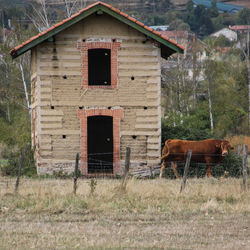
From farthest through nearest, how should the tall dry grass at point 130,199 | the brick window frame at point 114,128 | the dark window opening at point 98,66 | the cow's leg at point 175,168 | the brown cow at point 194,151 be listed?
the dark window opening at point 98,66
the brown cow at point 194,151
the brick window frame at point 114,128
the cow's leg at point 175,168
the tall dry grass at point 130,199

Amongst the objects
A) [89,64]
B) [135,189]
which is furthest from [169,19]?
[135,189]

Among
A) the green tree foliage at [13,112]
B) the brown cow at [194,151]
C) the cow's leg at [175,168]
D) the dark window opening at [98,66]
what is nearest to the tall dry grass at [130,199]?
the cow's leg at [175,168]

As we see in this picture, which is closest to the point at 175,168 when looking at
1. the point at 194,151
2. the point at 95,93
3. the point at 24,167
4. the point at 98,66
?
the point at 194,151

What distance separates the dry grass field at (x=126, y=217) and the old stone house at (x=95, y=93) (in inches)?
229

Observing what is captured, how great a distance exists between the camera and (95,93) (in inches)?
928

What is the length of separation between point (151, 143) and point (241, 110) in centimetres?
2177

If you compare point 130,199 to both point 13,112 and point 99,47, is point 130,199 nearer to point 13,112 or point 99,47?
point 99,47

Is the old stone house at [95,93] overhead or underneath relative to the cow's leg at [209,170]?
overhead

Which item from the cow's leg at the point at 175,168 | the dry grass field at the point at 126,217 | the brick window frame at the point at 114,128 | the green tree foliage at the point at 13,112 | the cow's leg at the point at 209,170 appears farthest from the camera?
the green tree foliage at the point at 13,112

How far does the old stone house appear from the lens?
76.7 ft

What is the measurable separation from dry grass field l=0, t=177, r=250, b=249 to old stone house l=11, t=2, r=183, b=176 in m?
5.81

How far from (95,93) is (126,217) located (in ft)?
34.9

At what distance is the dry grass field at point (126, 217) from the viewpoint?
10938 mm

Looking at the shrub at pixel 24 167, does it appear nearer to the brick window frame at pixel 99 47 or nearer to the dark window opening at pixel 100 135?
the dark window opening at pixel 100 135
